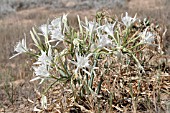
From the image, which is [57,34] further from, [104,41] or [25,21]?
[25,21]

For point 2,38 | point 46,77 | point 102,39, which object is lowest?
point 2,38

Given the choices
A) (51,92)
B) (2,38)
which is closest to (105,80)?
(51,92)

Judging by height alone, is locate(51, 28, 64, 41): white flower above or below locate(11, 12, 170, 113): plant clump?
above

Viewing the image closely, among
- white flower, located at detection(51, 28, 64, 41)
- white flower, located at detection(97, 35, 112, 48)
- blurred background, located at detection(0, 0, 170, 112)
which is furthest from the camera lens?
blurred background, located at detection(0, 0, 170, 112)

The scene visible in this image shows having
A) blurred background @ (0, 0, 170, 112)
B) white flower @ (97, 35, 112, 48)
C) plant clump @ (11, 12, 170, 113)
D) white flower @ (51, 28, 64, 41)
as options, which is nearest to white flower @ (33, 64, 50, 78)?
plant clump @ (11, 12, 170, 113)

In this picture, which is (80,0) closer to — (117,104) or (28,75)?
(28,75)

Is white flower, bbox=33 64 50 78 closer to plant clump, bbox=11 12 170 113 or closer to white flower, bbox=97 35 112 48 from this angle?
plant clump, bbox=11 12 170 113

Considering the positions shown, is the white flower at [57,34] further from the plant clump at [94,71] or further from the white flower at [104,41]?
the white flower at [104,41]

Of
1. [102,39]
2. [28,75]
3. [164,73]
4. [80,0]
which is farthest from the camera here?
[80,0]

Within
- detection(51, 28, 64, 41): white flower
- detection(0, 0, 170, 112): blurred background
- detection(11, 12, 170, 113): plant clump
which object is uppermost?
detection(51, 28, 64, 41): white flower
